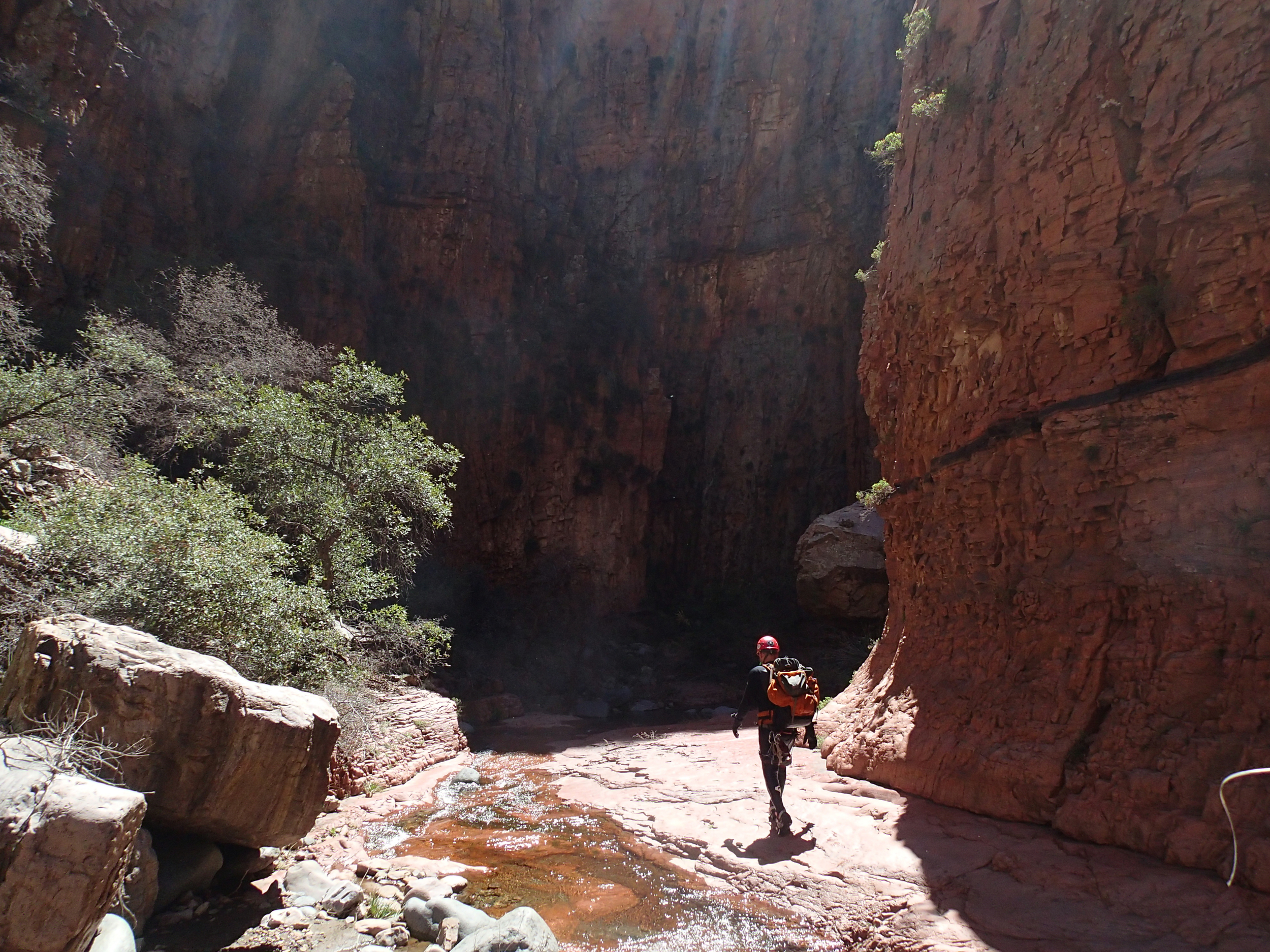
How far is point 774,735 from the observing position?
694cm

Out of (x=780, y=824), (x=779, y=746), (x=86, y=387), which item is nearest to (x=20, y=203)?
(x=86, y=387)

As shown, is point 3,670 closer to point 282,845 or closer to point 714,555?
point 282,845

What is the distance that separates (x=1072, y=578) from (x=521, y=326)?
22.8 m

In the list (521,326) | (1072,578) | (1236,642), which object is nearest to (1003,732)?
(1072,578)

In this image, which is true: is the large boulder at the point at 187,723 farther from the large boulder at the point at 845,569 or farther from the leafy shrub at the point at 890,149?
the large boulder at the point at 845,569

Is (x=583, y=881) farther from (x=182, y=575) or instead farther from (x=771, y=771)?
(x=182, y=575)

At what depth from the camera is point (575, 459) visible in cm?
2662

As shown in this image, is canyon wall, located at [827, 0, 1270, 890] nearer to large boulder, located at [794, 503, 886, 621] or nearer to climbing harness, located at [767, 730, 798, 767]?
climbing harness, located at [767, 730, 798, 767]

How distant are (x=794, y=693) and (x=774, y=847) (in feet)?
4.35

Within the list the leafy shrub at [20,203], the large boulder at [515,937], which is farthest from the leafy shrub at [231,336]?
the large boulder at [515,937]

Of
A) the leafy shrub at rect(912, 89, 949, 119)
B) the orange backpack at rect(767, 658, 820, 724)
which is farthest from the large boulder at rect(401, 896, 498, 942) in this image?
the leafy shrub at rect(912, 89, 949, 119)

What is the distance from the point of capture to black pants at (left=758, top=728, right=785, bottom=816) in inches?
265

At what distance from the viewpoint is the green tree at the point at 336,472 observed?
1133 cm

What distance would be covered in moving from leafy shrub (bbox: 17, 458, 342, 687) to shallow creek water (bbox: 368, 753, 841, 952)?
7.54ft
